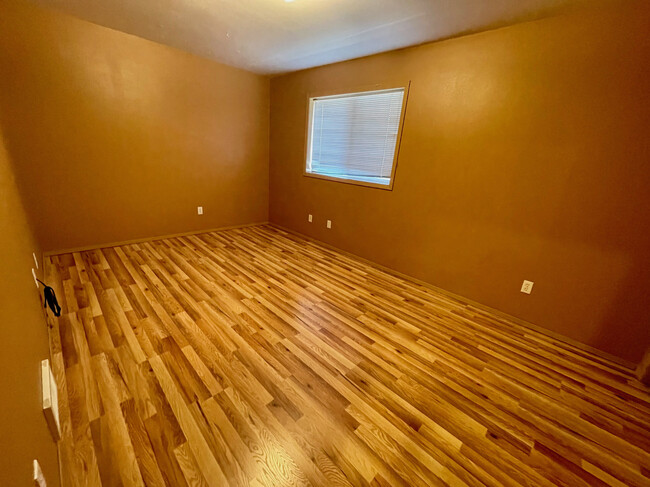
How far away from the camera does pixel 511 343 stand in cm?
210

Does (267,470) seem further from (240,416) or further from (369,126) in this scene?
(369,126)

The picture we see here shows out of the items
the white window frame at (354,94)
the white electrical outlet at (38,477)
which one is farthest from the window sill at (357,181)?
the white electrical outlet at (38,477)

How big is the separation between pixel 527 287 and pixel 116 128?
15.2 feet

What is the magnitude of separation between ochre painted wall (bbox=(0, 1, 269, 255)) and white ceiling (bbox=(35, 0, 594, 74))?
288mm

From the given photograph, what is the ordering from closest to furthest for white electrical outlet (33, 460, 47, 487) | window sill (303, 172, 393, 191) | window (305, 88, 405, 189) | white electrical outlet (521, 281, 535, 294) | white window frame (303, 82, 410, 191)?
white electrical outlet (33, 460, 47, 487) → white electrical outlet (521, 281, 535, 294) → white window frame (303, 82, 410, 191) → window (305, 88, 405, 189) → window sill (303, 172, 393, 191)

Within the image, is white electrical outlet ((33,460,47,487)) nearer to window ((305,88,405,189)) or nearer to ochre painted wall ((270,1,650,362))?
ochre painted wall ((270,1,650,362))

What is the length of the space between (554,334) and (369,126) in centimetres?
279

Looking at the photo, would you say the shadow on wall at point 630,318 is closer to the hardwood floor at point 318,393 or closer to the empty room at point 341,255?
the empty room at point 341,255

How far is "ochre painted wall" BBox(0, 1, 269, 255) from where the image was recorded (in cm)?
249

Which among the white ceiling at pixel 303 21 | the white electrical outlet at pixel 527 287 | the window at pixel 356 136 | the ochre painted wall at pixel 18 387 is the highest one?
the white ceiling at pixel 303 21

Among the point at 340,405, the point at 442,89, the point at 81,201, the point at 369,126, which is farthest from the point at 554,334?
the point at 81,201

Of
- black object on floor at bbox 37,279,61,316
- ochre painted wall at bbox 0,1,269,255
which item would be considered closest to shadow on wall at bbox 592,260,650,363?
black object on floor at bbox 37,279,61,316

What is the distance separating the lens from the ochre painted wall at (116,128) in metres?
2.49

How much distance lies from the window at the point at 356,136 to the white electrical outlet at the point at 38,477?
3.09 metres
